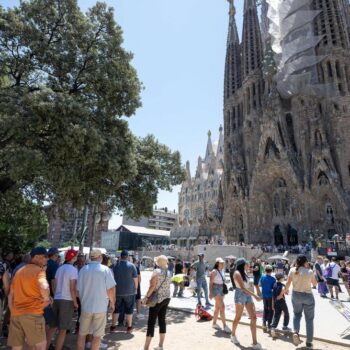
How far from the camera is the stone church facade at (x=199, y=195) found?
210ft

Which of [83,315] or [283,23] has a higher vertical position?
[283,23]

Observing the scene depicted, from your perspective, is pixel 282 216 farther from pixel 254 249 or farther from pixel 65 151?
pixel 65 151

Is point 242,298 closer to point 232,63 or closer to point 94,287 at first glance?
point 94,287

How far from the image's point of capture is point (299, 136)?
1463 inches

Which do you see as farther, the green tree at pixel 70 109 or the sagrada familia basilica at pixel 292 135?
the sagrada familia basilica at pixel 292 135

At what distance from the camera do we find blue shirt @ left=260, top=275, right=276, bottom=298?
706cm

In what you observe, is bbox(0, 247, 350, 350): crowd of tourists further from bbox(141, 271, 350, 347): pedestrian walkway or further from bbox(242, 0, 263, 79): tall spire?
bbox(242, 0, 263, 79): tall spire

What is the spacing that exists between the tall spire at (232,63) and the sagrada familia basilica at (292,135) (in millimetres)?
3024

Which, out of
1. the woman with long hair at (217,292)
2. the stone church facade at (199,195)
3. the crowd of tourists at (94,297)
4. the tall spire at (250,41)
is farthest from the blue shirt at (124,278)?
the stone church facade at (199,195)

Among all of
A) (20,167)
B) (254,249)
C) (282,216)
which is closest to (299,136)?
(282,216)

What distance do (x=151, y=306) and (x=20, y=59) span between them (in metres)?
10.6

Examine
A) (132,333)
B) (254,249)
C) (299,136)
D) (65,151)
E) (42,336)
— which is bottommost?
(132,333)

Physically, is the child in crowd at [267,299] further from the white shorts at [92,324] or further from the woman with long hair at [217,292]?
the white shorts at [92,324]

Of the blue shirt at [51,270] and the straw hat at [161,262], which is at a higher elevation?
the straw hat at [161,262]
